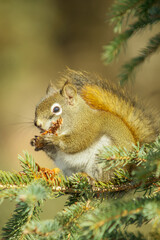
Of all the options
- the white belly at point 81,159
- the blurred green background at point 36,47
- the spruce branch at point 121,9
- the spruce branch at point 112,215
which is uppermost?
the blurred green background at point 36,47

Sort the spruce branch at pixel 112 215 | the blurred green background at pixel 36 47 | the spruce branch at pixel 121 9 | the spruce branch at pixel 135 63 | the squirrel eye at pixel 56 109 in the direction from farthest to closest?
the blurred green background at pixel 36 47, the squirrel eye at pixel 56 109, the spruce branch at pixel 135 63, the spruce branch at pixel 121 9, the spruce branch at pixel 112 215

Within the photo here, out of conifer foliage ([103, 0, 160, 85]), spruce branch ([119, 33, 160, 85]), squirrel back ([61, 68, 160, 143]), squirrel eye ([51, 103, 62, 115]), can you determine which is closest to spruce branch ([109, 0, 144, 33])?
conifer foliage ([103, 0, 160, 85])

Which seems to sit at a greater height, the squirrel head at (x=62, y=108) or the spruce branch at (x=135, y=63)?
the squirrel head at (x=62, y=108)

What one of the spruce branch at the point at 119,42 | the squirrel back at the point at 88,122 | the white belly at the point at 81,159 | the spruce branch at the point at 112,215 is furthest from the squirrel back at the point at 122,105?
the spruce branch at the point at 112,215

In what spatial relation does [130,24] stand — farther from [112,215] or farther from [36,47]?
[36,47]

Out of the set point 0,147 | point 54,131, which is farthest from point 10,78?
point 54,131

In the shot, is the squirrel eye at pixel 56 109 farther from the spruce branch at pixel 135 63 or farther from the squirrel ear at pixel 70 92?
the spruce branch at pixel 135 63
